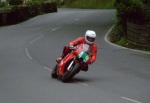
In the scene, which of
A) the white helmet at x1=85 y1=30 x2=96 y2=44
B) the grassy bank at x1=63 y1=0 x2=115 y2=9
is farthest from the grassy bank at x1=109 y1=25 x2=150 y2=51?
the grassy bank at x1=63 y1=0 x2=115 y2=9

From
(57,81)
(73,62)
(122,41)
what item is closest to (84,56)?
(73,62)

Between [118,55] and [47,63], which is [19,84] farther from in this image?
[118,55]

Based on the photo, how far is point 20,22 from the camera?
56250mm

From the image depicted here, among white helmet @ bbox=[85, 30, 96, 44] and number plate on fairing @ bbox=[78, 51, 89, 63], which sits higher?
white helmet @ bbox=[85, 30, 96, 44]

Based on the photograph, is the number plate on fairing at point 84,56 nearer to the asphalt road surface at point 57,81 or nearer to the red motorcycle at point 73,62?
the red motorcycle at point 73,62

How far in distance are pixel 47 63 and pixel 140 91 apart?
319 inches

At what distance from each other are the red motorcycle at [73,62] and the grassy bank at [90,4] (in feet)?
207

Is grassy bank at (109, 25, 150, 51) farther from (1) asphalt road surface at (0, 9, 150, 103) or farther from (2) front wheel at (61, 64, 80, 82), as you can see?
(2) front wheel at (61, 64, 80, 82)

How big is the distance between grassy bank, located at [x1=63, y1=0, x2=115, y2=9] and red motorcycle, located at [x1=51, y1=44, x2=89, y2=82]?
207 feet

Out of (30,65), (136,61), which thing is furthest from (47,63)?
(136,61)

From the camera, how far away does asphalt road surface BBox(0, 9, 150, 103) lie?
15.9m

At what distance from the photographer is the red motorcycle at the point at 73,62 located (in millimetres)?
18547

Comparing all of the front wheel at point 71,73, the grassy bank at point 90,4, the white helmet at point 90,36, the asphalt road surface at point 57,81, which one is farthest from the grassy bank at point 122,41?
the grassy bank at point 90,4

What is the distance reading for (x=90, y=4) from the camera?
289 feet
